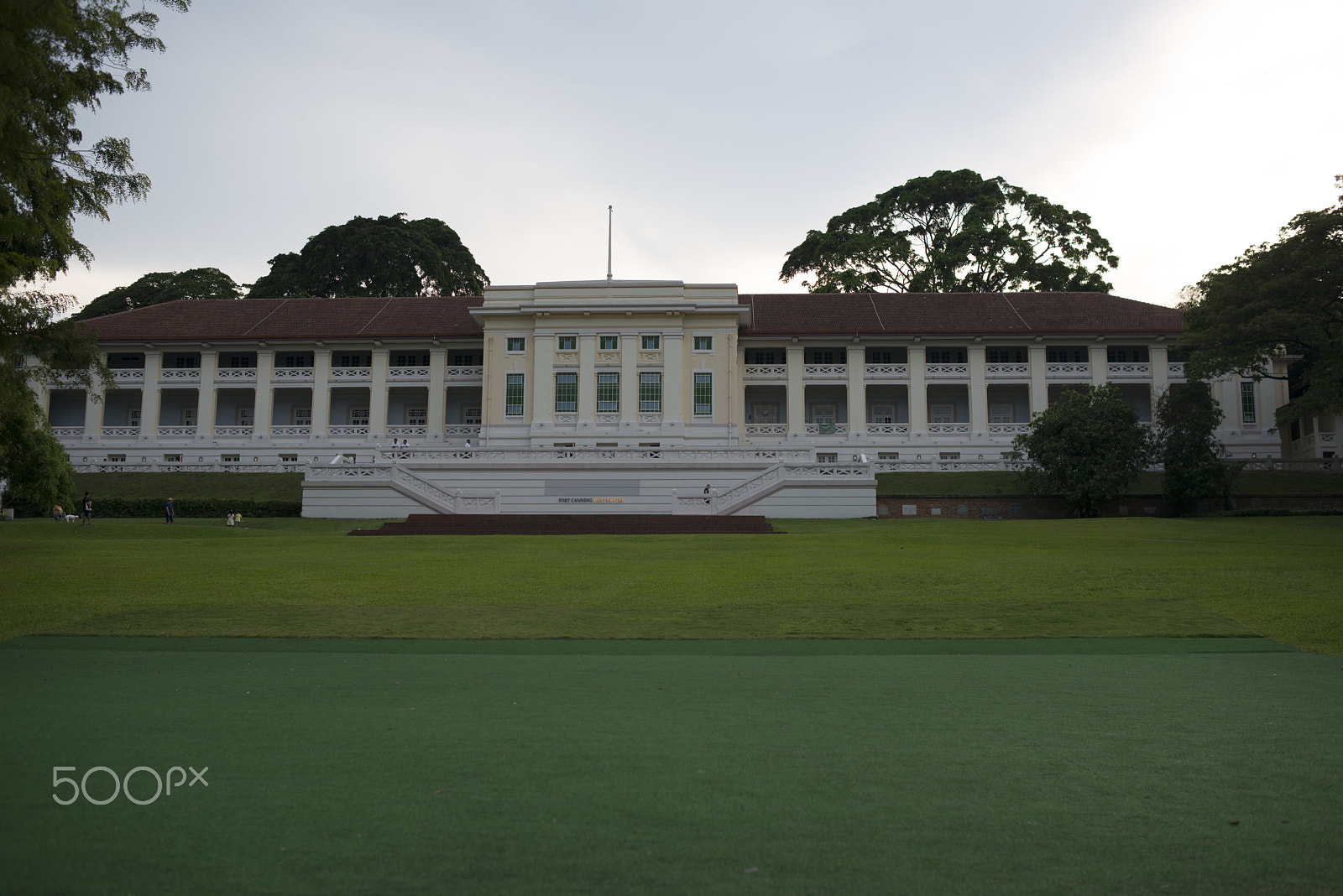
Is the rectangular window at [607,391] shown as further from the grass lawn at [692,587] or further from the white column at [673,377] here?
the grass lawn at [692,587]

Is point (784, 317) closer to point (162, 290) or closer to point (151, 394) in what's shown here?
point (151, 394)

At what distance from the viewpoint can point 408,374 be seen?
45.4 meters

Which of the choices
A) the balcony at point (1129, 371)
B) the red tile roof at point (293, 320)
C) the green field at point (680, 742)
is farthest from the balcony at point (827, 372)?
the green field at point (680, 742)

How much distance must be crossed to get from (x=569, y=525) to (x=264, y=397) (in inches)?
946

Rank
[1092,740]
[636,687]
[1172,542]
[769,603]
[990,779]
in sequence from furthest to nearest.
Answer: [1172,542] → [769,603] → [636,687] → [1092,740] → [990,779]

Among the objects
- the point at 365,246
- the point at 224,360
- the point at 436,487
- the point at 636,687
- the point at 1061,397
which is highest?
the point at 365,246

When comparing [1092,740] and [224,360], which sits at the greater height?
[224,360]

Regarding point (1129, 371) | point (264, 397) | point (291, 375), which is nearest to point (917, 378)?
point (1129, 371)

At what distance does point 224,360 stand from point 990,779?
47941mm

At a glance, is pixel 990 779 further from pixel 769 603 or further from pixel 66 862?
pixel 769 603

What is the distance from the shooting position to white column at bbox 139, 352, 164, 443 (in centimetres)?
4428

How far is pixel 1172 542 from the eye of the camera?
65.3 ft

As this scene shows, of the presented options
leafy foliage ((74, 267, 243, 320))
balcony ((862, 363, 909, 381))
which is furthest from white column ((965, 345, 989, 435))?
leafy foliage ((74, 267, 243, 320))

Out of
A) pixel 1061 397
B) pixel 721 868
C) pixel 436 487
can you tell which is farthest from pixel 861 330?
pixel 721 868
